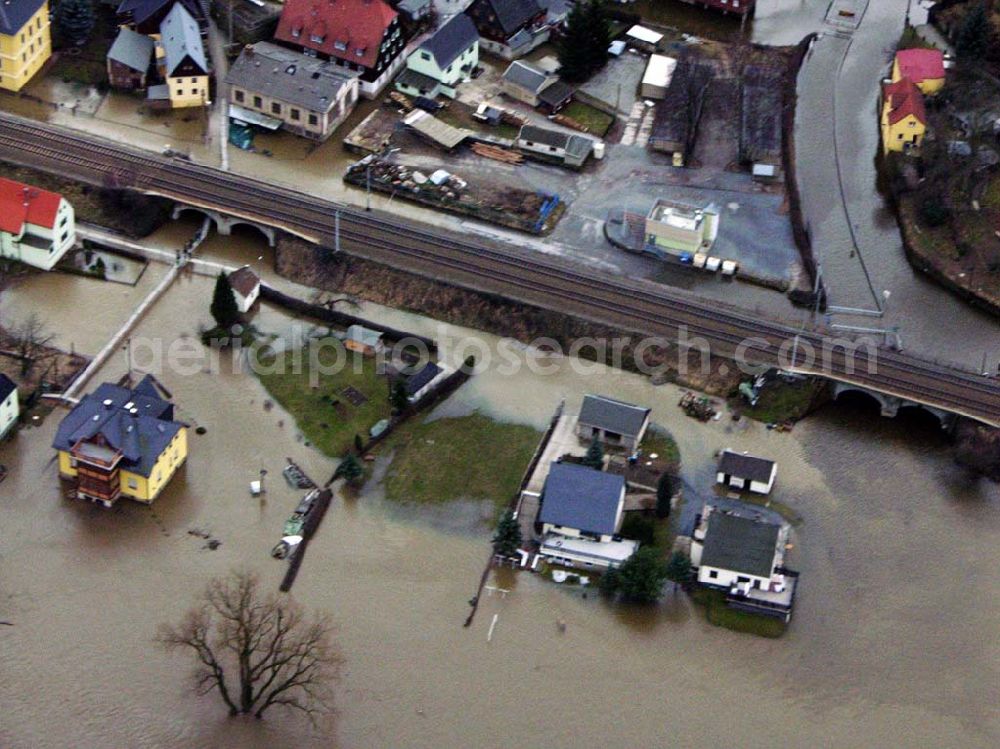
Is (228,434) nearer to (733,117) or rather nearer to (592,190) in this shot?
(592,190)

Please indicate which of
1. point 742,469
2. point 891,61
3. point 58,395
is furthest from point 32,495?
point 891,61

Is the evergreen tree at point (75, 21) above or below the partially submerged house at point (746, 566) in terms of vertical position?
above

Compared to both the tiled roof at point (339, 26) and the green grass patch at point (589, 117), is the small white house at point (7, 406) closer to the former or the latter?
the tiled roof at point (339, 26)

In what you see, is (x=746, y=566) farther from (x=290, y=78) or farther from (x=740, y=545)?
(x=290, y=78)

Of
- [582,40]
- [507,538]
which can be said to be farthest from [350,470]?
[582,40]

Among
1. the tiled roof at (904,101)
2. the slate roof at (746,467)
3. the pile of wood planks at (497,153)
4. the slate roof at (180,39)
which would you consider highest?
the tiled roof at (904,101)

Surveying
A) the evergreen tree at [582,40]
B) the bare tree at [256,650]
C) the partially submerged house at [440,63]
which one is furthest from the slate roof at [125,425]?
the evergreen tree at [582,40]

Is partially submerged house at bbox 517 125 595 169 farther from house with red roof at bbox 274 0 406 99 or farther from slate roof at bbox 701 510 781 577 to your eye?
slate roof at bbox 701 510 781 577
